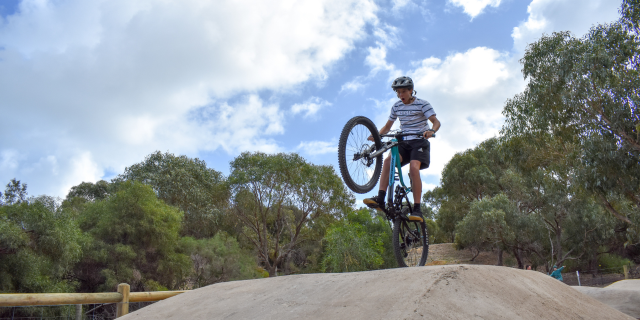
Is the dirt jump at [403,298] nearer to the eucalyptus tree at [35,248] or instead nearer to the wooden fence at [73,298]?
the wooden fence at [73,298]

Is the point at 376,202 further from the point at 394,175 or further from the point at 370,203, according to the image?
the point at 394,175

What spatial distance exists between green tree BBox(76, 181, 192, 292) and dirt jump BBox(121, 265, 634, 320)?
20367mm

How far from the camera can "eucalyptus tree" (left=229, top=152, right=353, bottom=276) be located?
106 ft

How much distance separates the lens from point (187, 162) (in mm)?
39094

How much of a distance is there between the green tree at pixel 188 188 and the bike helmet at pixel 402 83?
95.4 feet

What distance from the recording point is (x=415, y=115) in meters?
5.66

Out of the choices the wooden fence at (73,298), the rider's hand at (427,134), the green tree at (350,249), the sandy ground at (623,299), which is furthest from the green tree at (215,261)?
the rider's hand at (427,134)

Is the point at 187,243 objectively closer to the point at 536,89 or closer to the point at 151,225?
the point at 151,225

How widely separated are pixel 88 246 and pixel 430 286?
2302 cm

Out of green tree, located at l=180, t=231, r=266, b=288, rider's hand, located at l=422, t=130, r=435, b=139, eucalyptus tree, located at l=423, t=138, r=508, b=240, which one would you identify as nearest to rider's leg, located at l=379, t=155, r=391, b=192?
rider's hand, located at l=422, t=130, r=435, b=139

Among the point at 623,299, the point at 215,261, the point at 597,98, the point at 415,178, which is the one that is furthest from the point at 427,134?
the point at 215,261

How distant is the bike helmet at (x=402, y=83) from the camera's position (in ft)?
18.1

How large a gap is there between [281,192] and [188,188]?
905 centimetres

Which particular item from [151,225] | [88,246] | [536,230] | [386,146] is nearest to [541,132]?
[536,230]
